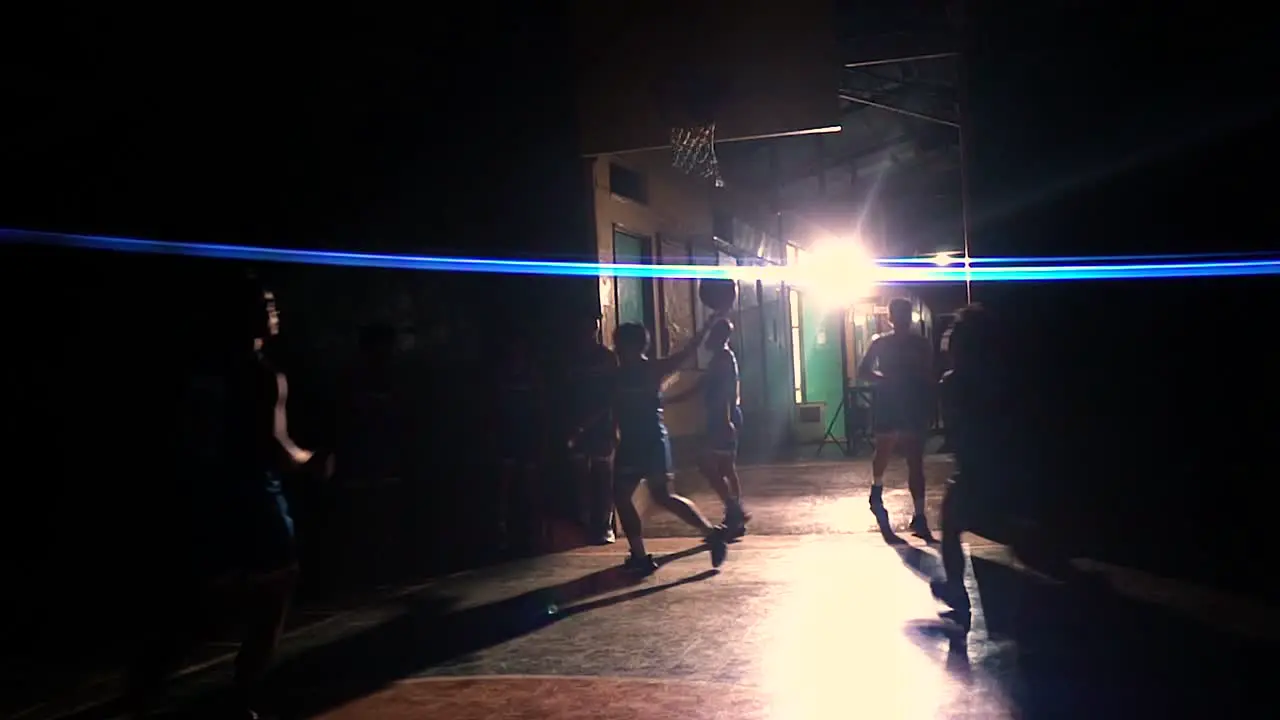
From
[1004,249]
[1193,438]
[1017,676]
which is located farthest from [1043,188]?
[1017,676]

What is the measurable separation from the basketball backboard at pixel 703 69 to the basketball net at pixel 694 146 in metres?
0.06

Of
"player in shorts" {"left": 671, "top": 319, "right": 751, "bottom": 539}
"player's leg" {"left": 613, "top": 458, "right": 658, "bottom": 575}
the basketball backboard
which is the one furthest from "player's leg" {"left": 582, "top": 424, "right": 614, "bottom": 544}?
the basketball backboard

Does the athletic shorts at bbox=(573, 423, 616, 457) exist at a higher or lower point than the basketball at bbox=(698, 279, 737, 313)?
lower

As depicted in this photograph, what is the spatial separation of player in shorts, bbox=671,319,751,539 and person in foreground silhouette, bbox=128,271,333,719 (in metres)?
3.60

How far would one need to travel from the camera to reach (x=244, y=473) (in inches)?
167

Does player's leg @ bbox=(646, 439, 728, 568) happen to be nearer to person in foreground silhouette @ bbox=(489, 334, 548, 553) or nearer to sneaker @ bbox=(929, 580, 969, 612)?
person in foreground silhouette @ bbox=(489, 334, 548, 553)

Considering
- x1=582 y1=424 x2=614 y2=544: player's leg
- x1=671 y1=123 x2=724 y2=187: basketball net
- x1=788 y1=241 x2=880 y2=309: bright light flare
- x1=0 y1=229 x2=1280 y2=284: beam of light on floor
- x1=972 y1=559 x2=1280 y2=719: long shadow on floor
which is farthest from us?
x1=788 y1=241 x2=880 y2=309: bright light flare

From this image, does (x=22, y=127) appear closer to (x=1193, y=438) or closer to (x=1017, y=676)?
(x=1017, y=676)

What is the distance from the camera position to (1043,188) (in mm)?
6938

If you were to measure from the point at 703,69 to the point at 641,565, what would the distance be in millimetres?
3848

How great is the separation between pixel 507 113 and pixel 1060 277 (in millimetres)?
4613

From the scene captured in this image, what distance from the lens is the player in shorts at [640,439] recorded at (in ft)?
22.5

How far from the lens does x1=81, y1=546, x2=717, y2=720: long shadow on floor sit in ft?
15.8

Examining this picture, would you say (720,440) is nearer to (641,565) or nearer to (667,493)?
(667,493)
